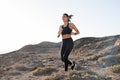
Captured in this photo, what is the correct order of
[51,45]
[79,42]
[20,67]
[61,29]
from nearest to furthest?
[61,29] → [20,67] → [79,42] → [51,45]

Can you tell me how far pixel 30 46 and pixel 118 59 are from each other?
29781 millimetres

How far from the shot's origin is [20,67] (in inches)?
951

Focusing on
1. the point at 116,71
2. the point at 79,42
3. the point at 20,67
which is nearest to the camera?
the point at 116,71

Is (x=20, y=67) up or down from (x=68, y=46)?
down

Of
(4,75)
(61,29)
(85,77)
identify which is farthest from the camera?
(4,75)

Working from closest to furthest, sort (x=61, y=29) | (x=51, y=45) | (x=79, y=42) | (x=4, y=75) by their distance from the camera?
(x=61, y=29) < (x=4, y=75) < (x=79, y=42) < (x=51, y=45)

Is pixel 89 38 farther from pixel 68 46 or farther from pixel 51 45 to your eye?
pixel 68 46

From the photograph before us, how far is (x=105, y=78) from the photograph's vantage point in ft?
51.6

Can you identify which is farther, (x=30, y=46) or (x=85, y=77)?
(x=30, y=46)

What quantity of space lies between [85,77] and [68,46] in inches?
77.5

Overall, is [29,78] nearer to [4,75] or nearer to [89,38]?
[4,75]

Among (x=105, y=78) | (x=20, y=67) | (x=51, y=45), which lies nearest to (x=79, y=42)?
(x=51, y=45)

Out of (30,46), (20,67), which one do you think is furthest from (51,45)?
(20,67)

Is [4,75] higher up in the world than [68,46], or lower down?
lower down
